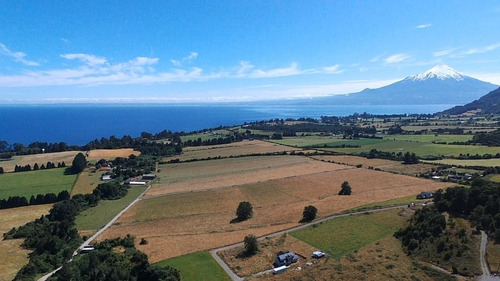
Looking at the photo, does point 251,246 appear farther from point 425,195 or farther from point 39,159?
point 39,159

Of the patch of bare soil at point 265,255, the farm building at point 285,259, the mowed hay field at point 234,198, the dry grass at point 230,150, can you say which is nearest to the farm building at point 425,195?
the mowed hay field at point 234,198

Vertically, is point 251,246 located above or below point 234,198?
above

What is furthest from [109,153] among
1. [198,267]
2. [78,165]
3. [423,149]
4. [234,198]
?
[423,149]

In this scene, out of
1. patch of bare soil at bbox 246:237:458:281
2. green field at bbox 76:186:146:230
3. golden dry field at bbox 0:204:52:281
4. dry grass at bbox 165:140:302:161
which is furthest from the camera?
dry grass at bbox 165:140:302:161

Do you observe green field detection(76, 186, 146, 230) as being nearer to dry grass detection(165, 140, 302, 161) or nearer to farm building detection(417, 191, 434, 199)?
dry grass detection(165, 140, 302, 161)

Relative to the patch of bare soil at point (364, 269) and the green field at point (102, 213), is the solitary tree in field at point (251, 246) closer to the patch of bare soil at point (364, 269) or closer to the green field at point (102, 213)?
the patch of bare soil at point (364, 269)

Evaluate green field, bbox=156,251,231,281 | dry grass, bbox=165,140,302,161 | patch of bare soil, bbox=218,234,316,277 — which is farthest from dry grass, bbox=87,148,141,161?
patch of bare soil, bbox=218,234,316,277
